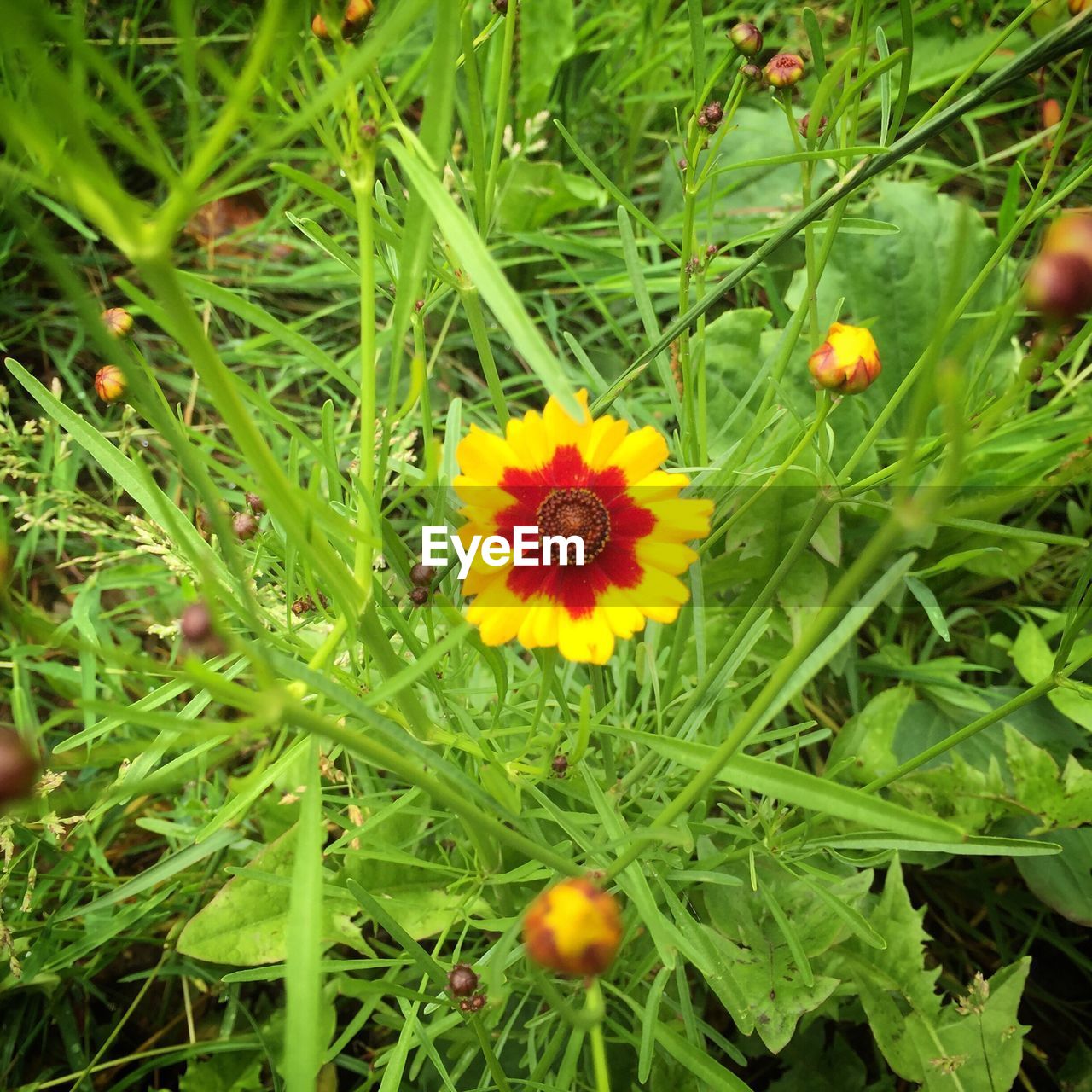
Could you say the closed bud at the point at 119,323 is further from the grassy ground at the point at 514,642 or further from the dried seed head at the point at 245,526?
the dried seed head at the point at 245,526

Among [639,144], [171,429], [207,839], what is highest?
[171,429]

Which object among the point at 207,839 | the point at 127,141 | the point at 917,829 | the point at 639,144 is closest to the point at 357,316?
the point at 639,144

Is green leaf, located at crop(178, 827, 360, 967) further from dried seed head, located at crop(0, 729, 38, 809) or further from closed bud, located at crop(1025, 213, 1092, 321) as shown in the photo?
closed bud, located at crop(1025, 213, 1092, 321)

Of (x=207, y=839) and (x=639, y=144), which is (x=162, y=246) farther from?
(x=639, y=144)

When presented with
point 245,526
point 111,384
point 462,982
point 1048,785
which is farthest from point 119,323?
point 1048,785

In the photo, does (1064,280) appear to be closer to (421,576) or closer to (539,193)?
(421,576)
